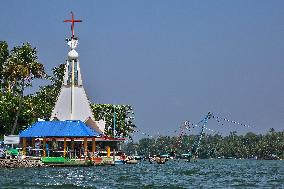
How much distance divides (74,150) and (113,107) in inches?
2146

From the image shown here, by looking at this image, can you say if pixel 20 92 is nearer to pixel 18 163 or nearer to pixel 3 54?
pixel 3 54

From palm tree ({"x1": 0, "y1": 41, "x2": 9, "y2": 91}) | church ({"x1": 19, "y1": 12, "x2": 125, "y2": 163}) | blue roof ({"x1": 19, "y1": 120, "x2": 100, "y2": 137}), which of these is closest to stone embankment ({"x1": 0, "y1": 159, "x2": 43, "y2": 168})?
church ({"x1": 19, "y1": 12, "x2": 125, "y2": 163})

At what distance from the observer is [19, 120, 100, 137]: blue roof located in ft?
304

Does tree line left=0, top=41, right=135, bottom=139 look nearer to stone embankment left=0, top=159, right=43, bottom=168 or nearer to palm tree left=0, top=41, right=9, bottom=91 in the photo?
palm tree left=0, top=41, right=9, bottom=91

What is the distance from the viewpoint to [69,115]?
101750mm

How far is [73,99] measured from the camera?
102688mm

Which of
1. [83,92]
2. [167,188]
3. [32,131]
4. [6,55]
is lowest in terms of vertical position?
[167,188]

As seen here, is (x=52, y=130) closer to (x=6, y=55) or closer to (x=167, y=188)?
(x=6, y=55)

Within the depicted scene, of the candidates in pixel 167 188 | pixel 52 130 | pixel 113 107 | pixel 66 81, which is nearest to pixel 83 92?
pixel 66 81

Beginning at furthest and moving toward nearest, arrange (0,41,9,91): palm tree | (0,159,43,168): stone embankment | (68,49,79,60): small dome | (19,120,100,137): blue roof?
1. (0,41,9,91): palm tree
2. (68,49,79,60): small dome
3. (19,120,100,137): blue roof
4. (0,159,43,168): stone embankment

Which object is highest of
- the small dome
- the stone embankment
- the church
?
the small dome

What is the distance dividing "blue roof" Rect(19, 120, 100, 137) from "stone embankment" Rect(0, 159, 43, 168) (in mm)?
7398

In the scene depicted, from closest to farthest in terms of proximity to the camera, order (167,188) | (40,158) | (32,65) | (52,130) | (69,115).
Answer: (167,188) → (40,158) → (52,130) → (69,115) → (32,65)

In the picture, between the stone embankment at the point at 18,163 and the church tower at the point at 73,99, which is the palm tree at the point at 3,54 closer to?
the church tower at the point at 73,99
